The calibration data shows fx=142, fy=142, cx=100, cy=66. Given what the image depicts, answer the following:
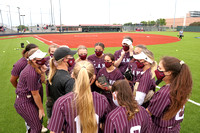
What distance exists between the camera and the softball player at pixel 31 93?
8.63 ft

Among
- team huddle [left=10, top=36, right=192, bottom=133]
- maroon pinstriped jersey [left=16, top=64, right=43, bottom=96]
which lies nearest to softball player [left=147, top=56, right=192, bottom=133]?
team huddle [left=10, top=36, right=192, bottom=133]

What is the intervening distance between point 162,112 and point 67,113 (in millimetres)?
1411

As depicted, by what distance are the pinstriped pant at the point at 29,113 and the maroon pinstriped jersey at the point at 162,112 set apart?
2.21 metres

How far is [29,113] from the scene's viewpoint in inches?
111

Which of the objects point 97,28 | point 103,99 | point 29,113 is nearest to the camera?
point 103,99

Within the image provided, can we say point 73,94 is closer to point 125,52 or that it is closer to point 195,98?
point 125,52

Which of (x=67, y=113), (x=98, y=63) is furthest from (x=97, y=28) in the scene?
(x=67, y=113)

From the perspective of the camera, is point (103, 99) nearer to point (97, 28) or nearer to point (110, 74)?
point (110, 74)

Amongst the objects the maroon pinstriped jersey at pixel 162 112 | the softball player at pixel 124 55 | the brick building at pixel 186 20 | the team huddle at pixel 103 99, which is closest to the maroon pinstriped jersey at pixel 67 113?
the team huddle at pixel 103 99

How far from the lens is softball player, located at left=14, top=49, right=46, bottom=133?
2.63 metres

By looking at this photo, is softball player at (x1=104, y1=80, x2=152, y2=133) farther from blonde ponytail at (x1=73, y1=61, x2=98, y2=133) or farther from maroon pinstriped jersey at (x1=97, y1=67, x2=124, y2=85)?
maroon pinstriped jersey at (x1=97, y1=67, x2=124, y2=85)

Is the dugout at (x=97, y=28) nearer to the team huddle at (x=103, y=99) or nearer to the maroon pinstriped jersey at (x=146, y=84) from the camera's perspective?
the team huddle at (x=103, y=99)

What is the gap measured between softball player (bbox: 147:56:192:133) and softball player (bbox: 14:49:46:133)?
208cm

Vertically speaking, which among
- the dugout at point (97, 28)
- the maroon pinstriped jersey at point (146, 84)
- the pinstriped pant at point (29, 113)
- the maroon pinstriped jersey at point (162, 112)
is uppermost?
the dugout at point (97, 28)
